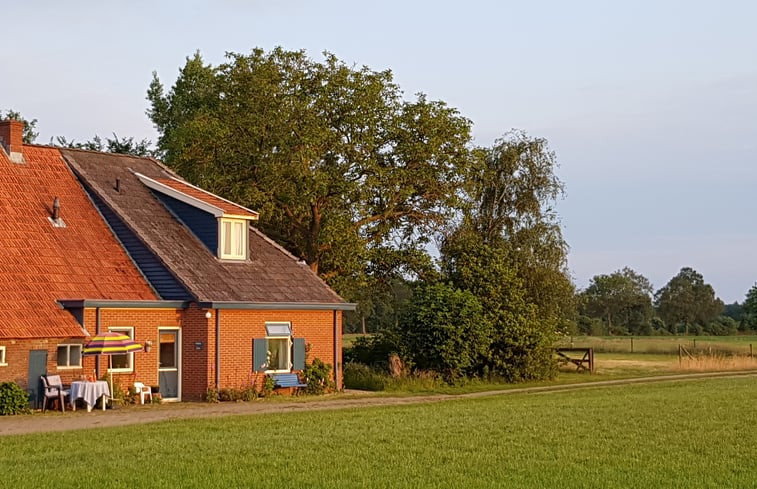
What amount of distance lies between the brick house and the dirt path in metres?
1.44

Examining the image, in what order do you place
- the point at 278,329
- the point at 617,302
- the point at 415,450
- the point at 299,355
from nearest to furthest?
the point at 415,450 < the point at 278,329 < the point at 299,355 < the point at 617,302

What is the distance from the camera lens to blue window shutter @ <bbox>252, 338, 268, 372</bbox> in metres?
28.9

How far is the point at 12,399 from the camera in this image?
23.6 meters

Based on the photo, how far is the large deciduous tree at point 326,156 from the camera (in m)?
37.8

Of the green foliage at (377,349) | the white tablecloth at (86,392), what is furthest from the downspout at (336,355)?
the white tablecloth at (86,392)

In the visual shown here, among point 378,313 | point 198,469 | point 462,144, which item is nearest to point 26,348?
point 198,469

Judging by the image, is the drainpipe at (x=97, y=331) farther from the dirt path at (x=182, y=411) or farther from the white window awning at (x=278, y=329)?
the white window awning at (x=278, y=329)

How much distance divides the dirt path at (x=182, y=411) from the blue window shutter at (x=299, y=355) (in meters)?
1.40

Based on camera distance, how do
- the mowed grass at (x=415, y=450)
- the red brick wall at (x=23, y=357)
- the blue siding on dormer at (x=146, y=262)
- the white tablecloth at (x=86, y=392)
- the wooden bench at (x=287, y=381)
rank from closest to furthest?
the mowed grass at (x=415, y=450)
the red brick wall at (x=23, y=357)
the white tablecloth at (x=86, y=392)
the blue siding on dormer at (x=146, y=262)
the wooden bench at (x=287, y=381)

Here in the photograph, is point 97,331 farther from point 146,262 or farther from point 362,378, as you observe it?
point 362,378

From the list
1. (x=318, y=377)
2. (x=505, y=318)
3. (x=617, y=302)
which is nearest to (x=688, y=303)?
(x=617, y=302)

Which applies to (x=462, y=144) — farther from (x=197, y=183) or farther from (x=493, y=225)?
(x=197, y=183)

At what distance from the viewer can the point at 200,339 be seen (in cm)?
2783

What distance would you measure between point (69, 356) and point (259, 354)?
5524 millimetres
